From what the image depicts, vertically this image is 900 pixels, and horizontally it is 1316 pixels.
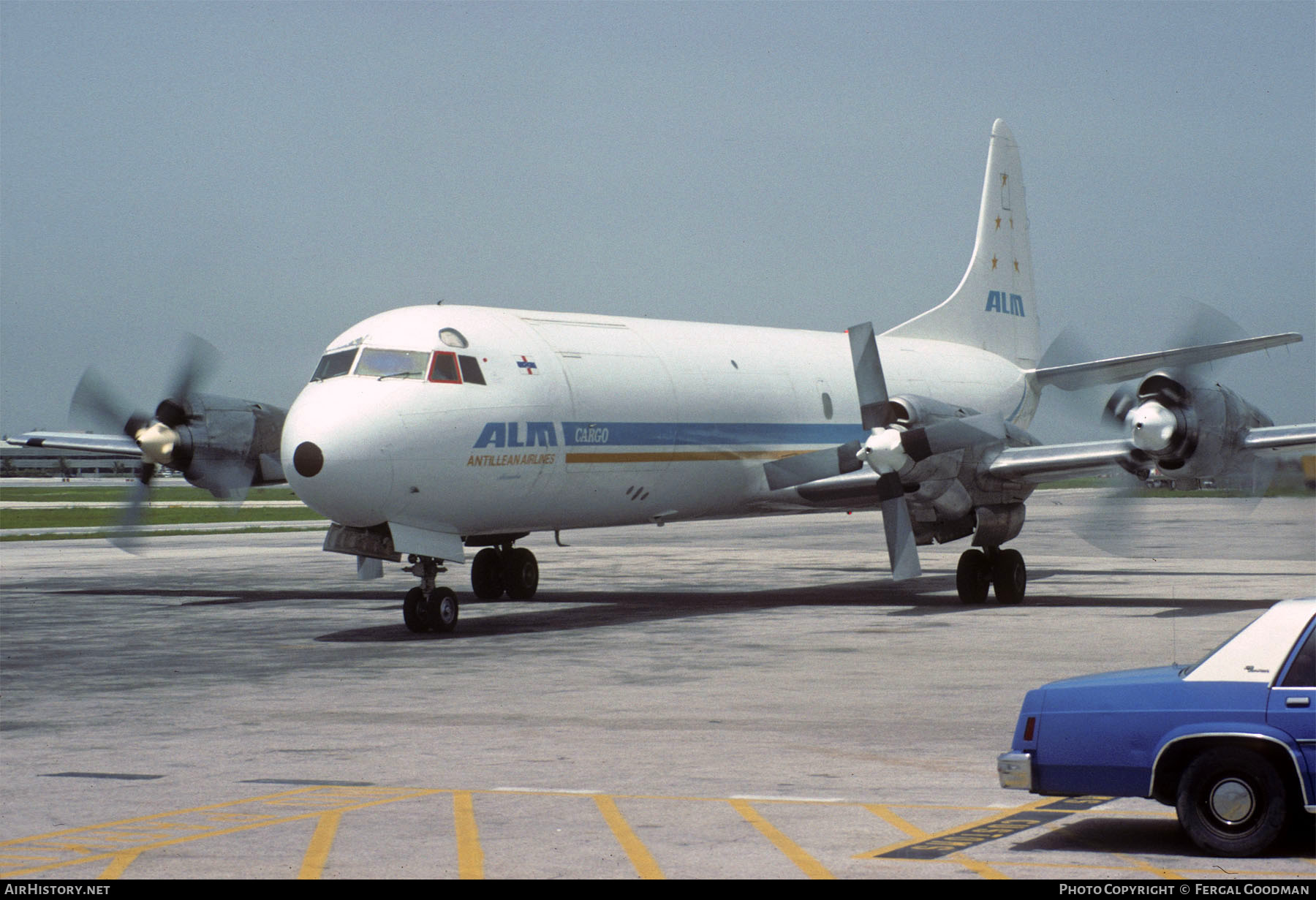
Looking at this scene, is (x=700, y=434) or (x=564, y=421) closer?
(x=564, y=421)

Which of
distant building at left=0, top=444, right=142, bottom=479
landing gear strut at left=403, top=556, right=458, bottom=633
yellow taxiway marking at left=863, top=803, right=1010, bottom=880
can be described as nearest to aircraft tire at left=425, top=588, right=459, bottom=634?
landing gear strut at left=403, top=556, right=458, bottom=633

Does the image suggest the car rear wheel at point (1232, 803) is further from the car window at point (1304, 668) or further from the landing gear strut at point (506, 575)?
the landing gear strut at point (506, 575)

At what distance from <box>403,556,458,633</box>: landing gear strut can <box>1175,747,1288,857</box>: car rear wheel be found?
524 inches

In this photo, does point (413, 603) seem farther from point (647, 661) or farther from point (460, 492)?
point (647, 661)

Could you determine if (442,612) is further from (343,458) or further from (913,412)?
(913,412)

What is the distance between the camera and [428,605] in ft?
65.9

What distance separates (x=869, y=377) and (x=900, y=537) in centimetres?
263

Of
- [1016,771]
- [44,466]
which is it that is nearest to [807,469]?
[1016,771]

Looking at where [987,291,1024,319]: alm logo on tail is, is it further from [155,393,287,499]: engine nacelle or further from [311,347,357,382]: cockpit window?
[311,347,357,382]: cockpit window

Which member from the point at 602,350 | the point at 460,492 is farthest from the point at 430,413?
Answer: the point at 602,350

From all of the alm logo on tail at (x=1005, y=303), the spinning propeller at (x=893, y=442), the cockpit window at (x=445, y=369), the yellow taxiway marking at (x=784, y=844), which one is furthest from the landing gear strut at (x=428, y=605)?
the alm logo on tail at (x=1005, y=303)

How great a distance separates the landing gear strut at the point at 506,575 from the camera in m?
25.9
